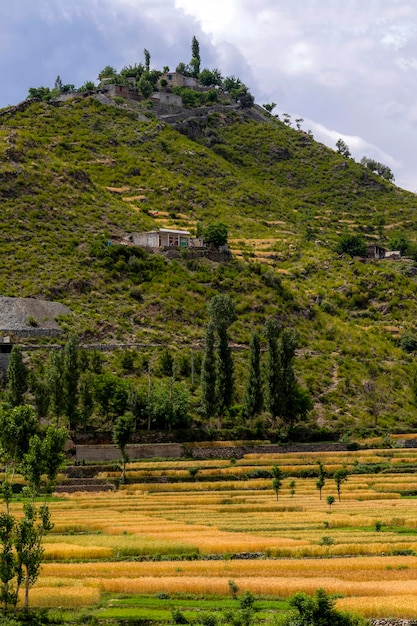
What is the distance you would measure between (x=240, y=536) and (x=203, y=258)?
84261 mm

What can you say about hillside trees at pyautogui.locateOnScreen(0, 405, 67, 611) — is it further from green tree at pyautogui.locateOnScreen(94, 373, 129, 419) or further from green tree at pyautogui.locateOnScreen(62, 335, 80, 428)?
green tree at pyautogui.locateOnScreen(94, 373, 129, 419)

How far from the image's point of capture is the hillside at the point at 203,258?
104 m

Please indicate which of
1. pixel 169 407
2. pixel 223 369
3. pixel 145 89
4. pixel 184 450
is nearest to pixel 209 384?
pixel 223 369

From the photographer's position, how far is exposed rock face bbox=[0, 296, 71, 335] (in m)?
98.2

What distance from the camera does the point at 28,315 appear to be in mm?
101062

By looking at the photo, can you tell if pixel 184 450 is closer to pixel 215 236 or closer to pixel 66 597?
pixel 66 597

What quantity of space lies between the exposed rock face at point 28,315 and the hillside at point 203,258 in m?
2.00

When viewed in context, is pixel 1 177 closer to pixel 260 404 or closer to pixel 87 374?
pixel 87 374

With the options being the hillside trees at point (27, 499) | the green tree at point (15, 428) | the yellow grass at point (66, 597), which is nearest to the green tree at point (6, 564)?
the hillside trees at point (27, 499)

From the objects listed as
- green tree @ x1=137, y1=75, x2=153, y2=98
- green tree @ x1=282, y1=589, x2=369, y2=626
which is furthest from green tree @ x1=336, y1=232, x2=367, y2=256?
green tree @ x1=282, y1=589, x2=369, y2=626

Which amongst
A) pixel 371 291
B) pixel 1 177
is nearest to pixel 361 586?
pixel 371 291

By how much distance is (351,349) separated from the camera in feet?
355

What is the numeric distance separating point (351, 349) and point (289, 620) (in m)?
84.1

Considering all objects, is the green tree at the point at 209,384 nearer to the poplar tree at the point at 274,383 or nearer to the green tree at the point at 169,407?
the green tree at the point at 169,407
